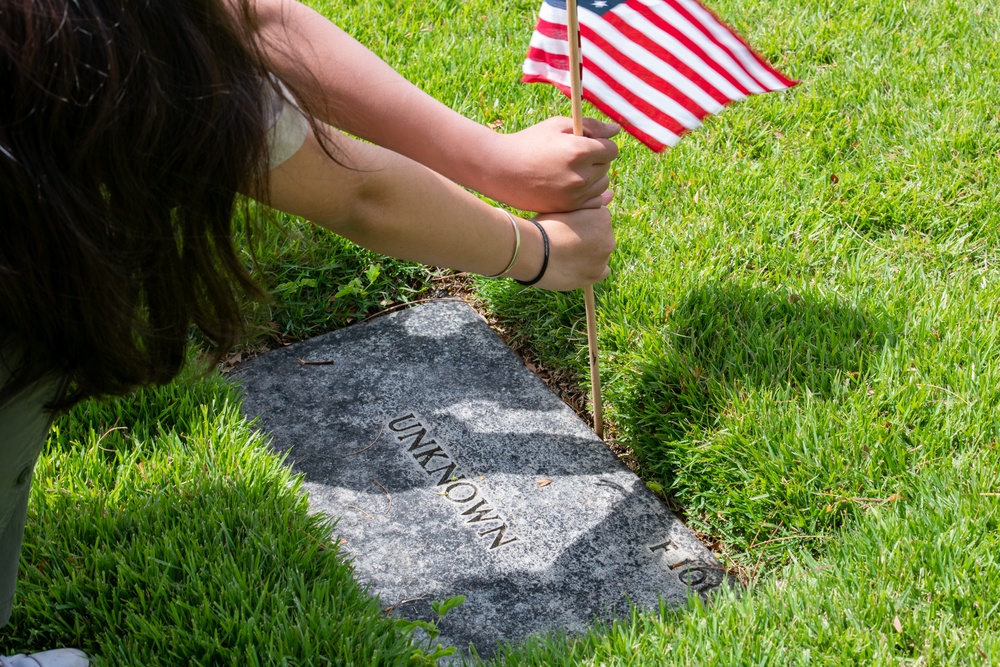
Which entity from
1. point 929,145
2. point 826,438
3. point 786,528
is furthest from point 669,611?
point 929,145

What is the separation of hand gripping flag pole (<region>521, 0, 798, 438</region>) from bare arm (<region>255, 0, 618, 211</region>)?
0.40 feet

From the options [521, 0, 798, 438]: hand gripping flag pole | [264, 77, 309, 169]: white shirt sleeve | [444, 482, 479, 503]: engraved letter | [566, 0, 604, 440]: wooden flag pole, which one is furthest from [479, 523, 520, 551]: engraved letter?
[264, 77, 309, 169]: white shirt sleeve

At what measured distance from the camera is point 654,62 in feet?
7.15

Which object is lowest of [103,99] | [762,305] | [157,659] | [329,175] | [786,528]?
[157,659]

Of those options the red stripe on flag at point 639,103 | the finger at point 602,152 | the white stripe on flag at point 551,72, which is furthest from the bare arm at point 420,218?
the white stripe on flag at point 551,72

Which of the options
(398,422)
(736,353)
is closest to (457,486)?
(398,422)

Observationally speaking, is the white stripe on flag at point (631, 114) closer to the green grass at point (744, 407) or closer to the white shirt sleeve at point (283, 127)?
the green grass at point (744, 407)

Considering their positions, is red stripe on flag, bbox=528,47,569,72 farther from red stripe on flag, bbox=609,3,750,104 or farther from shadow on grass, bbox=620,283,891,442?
shadow on grass, bbox=620,283,891,442

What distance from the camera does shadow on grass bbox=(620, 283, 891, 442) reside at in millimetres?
2293

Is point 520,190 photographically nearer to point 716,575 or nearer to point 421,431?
point 421,431

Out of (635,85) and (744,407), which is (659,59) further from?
(744,407)

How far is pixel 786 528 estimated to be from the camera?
2.10 m

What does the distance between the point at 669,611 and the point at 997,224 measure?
5.24 feet

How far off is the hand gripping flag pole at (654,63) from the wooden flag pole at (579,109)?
0.02 metres
